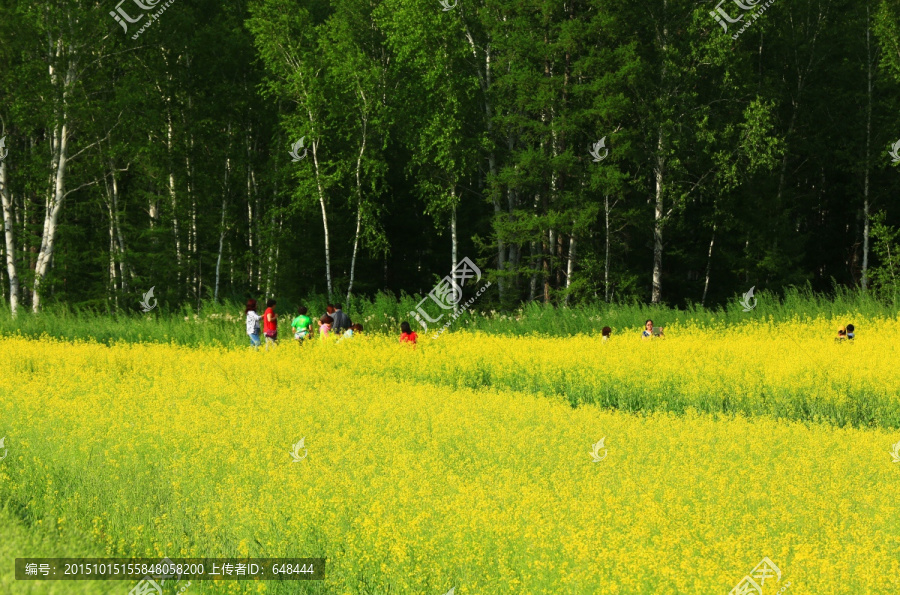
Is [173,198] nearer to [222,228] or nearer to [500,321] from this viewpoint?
[222,228]

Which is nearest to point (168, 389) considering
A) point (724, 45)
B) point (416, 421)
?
point (416, 421)

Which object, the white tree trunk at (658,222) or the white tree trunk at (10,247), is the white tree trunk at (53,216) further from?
the white tree trunk at (658,222)

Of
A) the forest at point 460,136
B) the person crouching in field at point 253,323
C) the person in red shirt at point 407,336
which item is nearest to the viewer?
the person in red shirt at point 407,336

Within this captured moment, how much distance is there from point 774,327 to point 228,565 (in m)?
19.7

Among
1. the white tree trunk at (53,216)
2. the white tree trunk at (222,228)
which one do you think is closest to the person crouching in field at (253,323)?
the white tree trunk at (53,216)

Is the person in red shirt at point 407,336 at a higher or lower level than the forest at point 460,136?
lower

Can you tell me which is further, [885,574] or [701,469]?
[701,469]

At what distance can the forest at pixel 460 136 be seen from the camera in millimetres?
28875

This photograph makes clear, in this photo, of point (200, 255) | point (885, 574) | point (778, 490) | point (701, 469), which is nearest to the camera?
point (885, 574)

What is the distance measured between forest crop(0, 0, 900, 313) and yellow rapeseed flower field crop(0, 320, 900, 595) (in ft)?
48.3

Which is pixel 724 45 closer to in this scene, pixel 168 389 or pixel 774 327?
pixel 774 327

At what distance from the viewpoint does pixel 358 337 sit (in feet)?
68.8

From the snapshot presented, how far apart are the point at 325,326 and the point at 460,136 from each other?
468 inches

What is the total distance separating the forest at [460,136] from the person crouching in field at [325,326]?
8.86 metres
